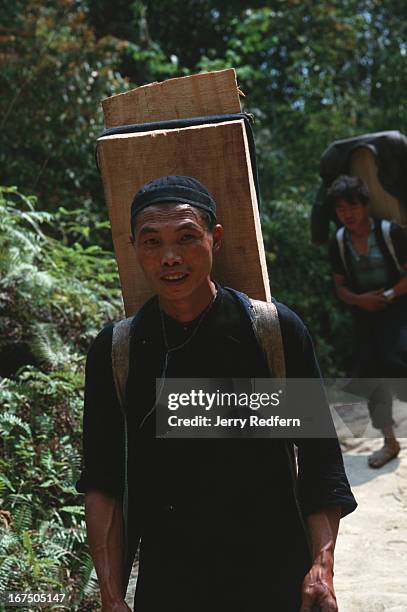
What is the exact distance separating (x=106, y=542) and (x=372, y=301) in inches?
155

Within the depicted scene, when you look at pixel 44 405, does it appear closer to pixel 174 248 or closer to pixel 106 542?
pixel 106 542

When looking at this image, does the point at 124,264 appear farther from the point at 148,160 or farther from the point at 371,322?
the point at 371,322

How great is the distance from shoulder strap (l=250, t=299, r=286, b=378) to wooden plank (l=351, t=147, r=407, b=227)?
3.42m

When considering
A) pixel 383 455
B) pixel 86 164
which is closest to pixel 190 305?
pixel 383 455

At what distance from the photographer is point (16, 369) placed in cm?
508

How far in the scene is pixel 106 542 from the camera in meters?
2.06

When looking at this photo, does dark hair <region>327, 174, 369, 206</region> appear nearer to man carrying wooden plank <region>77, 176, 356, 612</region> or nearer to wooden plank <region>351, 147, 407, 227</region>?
wooden plank <region>351, 147, 407, 227</region>

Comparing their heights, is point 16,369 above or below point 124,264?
below

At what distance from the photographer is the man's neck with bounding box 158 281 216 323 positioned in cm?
211

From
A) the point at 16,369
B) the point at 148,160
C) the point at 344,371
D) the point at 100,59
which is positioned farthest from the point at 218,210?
the point at 344,371

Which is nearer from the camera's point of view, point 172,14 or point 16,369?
point 16,369

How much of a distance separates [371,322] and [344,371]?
3828 millimetres

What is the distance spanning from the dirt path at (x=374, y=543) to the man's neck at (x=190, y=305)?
192 cm

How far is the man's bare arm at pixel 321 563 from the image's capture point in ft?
6.37
